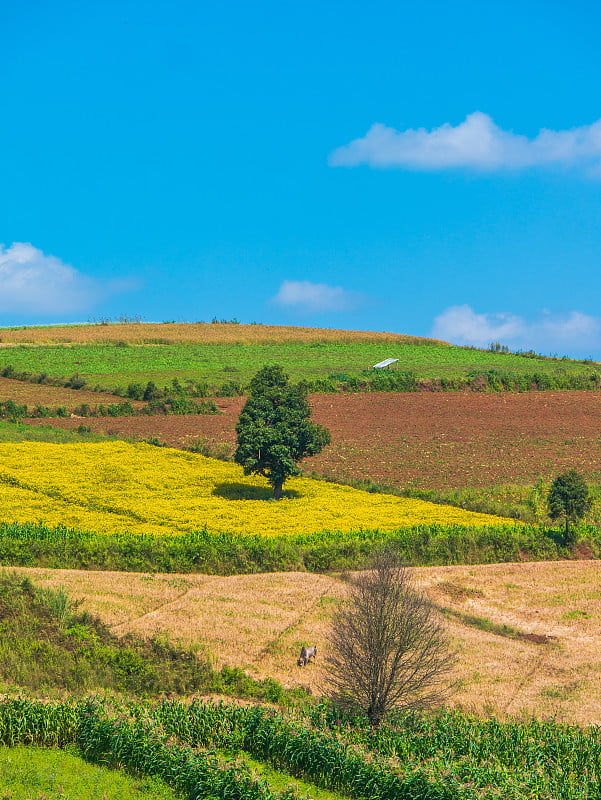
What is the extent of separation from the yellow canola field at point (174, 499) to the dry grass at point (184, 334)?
287 feet

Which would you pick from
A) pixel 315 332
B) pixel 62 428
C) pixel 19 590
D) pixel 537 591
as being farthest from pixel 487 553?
pixel 315 332

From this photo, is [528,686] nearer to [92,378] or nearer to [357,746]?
[357,746]

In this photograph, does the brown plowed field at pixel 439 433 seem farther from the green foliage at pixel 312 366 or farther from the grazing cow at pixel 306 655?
the grazing cow at pixel 306 655

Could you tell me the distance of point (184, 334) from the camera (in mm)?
151000

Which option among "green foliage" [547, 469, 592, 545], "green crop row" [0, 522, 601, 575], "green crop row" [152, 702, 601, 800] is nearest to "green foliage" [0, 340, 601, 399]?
"green crop row" [0, 522, 601, 575]

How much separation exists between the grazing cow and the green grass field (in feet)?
226

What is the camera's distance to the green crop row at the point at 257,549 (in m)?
36.3

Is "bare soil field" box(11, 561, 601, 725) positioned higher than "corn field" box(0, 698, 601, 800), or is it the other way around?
"bare soil field" box(11, 561, 601, 725)

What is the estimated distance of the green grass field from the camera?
104 m

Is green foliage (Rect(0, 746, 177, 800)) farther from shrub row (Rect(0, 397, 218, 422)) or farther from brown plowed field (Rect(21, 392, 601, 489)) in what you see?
shrub row (Rect(0, 397, 218, 422))

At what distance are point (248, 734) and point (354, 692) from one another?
3.50m

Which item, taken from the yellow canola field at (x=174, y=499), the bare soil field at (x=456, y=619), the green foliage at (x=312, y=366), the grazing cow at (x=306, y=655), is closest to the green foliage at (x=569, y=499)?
the bare soil field at (x=456, y=619)

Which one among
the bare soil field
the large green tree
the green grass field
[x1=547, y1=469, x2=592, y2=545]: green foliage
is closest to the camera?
the bare soil field

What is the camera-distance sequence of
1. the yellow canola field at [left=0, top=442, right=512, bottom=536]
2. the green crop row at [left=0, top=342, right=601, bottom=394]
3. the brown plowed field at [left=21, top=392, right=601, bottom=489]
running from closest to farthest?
the yellow canola field at [left=0, top=442, right=512, bottom=536], the brown plowed field at [left=21, top=392, right=601, bottom=489], the green crop row at [left=0, top=342, right=601, bottom=394]
